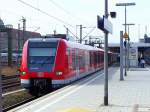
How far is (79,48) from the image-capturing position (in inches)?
1248

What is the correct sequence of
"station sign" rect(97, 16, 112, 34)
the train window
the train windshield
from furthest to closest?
the train window
the train windshield
"station sign" rect(97, 16, 112, 34)

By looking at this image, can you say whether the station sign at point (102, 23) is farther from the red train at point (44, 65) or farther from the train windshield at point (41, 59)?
the train windshield at point (41, 59)

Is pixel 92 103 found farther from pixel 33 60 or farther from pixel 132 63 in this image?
pixel 132 63

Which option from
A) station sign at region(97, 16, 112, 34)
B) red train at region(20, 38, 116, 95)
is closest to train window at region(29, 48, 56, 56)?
red train at region(20, 38, 116, 95)

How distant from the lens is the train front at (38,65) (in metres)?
24.0

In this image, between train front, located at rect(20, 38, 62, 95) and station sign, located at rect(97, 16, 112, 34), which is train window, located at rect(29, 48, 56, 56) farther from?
station sign, located at rect(97, 16, 112, 34)

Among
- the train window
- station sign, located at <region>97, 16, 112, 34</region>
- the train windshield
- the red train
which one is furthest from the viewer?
the train window

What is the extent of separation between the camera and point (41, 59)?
24.7 m

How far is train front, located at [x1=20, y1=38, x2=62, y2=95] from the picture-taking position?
2405 cm

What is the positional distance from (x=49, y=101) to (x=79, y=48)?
1465cm

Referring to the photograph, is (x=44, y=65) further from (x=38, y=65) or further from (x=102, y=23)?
(x=102, y=23)

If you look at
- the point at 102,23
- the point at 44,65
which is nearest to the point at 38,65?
the point at 44,65

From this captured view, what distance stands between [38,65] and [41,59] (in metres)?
0.38

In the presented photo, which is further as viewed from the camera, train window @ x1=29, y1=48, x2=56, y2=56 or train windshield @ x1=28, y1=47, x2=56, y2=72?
train window @ x1=29, y1=48, x2=56, y2=56
